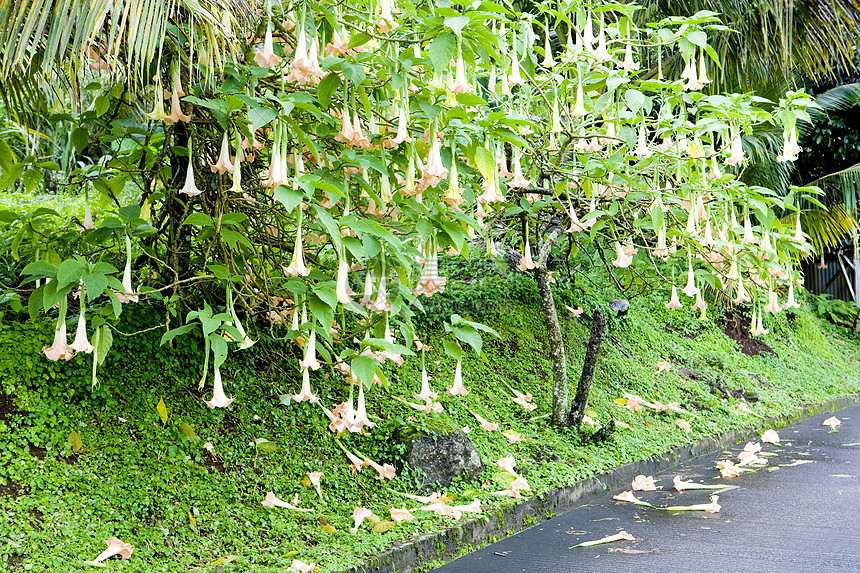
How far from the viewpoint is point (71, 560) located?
3.02m

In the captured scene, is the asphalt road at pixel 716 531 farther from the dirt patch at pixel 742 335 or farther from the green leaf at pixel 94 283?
the dirt patch at pixel 742 335

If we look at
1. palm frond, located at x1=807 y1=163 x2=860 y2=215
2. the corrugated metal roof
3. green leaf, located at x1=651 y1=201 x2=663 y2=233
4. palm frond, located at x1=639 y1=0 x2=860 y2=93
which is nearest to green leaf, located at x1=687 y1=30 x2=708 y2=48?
green leaf, located at x1=651 y1=201 x2=663 y2=233

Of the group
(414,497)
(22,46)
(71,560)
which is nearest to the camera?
(22,46)

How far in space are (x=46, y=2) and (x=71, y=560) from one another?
7.20 feet

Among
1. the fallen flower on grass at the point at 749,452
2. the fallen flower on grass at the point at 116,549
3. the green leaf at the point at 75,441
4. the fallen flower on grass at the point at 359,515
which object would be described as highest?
the green leaf at the point at 75,441

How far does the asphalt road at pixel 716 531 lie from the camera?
3553 mm

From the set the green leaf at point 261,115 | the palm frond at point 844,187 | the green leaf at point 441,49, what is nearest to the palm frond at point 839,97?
the palm frond at point 844,187

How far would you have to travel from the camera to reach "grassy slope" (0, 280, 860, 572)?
10.8 feet

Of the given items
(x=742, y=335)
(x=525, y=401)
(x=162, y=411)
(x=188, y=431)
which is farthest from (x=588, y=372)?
(x=742, y=335)

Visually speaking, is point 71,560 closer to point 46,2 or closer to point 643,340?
point 46,2

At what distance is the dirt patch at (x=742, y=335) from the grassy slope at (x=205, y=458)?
13.8 ft

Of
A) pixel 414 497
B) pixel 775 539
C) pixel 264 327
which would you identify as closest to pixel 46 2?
pixel 264 327

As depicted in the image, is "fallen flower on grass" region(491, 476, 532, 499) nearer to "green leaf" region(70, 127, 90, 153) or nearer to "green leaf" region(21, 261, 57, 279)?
"green leaf" region(21, 261, 57, 279)

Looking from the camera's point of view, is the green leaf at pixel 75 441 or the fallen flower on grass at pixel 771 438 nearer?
the green leaf at pixel 75 441
